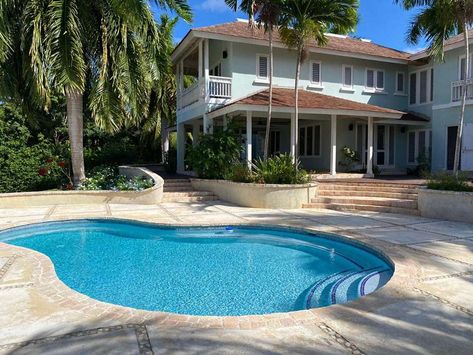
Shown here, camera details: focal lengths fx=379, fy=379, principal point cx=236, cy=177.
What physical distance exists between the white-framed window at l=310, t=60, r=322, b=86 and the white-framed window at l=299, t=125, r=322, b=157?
2800 millimetres

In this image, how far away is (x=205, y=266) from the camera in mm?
7688

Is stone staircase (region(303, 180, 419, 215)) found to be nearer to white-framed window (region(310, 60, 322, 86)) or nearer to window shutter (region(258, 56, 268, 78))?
window shutter (region(258, 56, 268, 78))

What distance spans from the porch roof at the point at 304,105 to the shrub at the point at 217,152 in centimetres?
122

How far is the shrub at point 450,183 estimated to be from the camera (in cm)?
1141

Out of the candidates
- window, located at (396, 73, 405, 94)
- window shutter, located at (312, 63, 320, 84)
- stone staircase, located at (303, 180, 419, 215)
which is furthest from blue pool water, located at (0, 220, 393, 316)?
window, located at (396, 73, 405, 94)

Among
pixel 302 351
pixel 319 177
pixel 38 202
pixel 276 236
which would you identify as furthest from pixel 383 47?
pixel 302 351

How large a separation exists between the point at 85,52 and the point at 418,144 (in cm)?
1805

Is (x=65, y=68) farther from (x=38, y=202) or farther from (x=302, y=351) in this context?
(x=302, y=351)

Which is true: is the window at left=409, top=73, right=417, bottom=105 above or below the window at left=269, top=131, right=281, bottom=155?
above

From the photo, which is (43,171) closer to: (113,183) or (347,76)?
(113,183)

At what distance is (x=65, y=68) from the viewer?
551 inches

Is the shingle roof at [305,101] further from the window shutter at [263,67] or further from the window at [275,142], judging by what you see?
the window at [275,142]

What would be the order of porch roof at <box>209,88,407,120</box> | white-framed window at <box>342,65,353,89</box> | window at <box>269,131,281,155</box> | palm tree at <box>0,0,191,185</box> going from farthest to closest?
window at <box>269,131,281,155</box>, white-framed window at <box>342,65,353,89</box>, porch roof at <box>209,88,407,120</box>, palm tree at <box>0,0,191,185</box>

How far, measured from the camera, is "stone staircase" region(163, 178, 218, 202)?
624 inches
